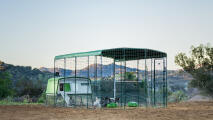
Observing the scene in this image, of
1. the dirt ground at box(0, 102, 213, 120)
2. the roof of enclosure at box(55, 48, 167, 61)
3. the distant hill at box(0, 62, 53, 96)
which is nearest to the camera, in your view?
the dirt ground at box(0, 102, 213, 120)

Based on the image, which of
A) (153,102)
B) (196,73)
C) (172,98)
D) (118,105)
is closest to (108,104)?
(118,105)

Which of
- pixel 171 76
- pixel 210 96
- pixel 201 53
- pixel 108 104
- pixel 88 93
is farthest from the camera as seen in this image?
pixel 201 53

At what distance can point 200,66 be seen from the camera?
2642 centimetres

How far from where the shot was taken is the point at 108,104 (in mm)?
17500

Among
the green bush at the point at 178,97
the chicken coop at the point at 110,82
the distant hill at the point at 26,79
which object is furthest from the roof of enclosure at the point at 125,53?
the distant hill at the point at 26,79

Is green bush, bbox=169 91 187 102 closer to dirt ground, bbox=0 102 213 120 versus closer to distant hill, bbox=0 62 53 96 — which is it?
distant hill, bbox=0 62 53 96

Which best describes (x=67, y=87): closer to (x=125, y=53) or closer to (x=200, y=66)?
(x=125, y=53)

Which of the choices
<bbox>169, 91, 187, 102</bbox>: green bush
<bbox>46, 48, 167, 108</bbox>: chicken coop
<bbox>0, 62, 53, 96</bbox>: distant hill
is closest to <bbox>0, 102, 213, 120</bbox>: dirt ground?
<bbox>46, 48, 167, 108</bbox>: chicken coop

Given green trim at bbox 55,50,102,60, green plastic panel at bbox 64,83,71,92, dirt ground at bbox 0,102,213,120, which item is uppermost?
green trim at bbox 55,50,102,60

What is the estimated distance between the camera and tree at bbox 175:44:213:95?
22719 mm

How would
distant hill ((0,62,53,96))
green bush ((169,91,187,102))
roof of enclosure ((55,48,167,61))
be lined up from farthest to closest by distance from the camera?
distant hill ((0,62,53,96)), green bush ((169,91,187,102)), roof of enclosure ((55,48,167,61))

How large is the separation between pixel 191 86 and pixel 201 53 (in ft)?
13.2

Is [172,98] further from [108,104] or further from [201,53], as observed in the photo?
[108,104]

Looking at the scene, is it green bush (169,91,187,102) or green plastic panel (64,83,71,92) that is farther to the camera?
green bush (169,91,187,102)
